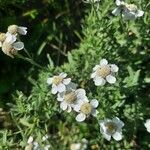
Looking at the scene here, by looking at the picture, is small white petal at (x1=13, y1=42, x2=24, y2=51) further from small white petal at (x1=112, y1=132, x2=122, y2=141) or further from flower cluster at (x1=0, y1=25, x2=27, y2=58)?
small white petal at (x1=112, y1=132, x2=122, y2=141)

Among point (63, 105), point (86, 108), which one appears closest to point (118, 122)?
point (86, 108)

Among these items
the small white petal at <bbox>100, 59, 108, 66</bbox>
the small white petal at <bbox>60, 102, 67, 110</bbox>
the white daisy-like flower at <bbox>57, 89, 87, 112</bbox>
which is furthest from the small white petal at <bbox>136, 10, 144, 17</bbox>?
the small white petal at <bbox>60, 102, 67, 110</bbox>

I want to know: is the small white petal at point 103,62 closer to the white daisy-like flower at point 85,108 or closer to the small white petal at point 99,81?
the small white petal at point 99,81

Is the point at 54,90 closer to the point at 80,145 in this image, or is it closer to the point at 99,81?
the point at 99,81

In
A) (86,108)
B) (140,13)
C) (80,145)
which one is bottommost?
(80,145)

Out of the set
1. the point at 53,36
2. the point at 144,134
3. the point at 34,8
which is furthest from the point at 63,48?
the point at 144,134

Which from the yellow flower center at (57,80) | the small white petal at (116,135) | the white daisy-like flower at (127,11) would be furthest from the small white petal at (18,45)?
the small white petal at (116,135)
